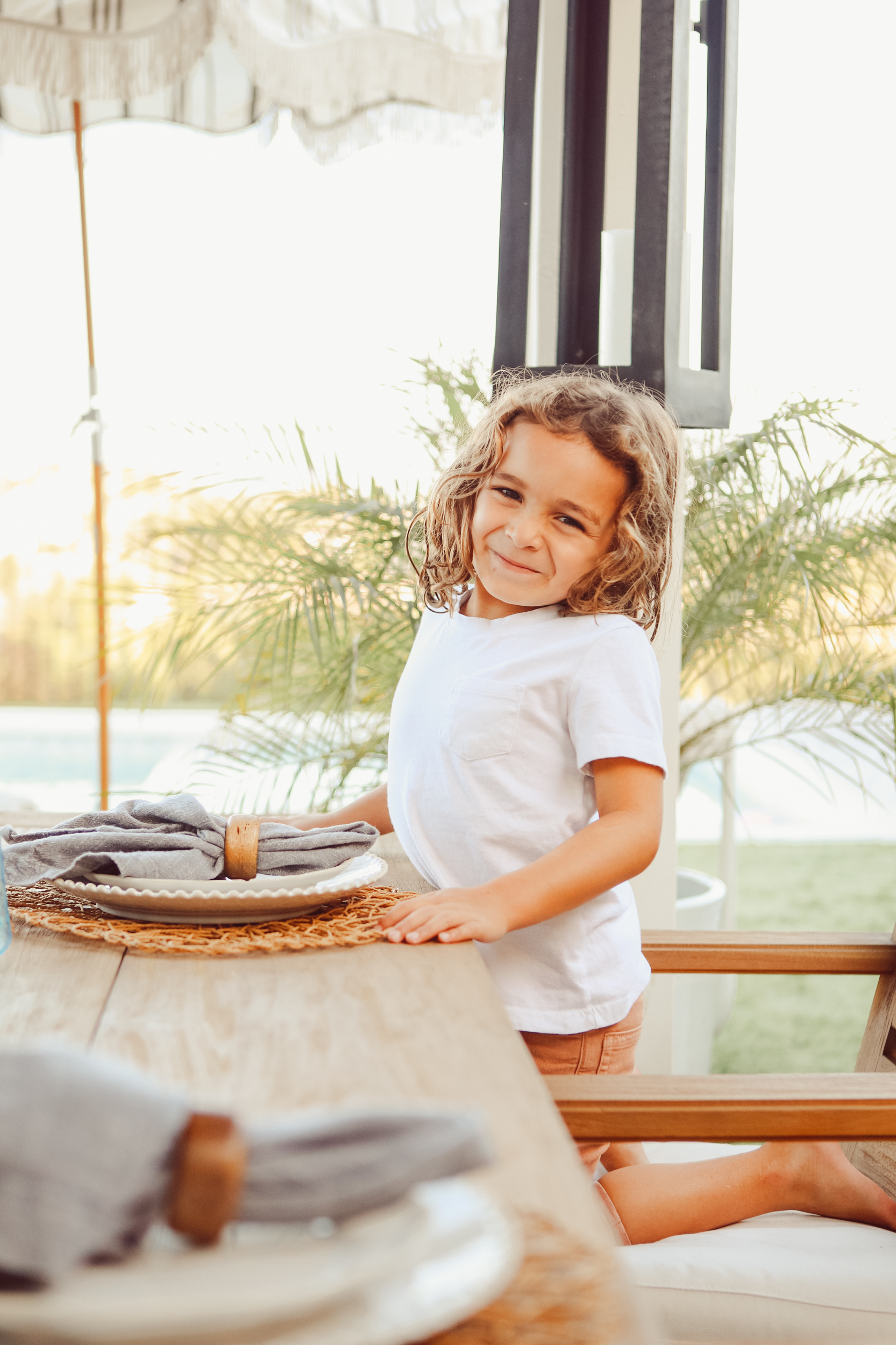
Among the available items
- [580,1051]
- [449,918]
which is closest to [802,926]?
[580,1051]

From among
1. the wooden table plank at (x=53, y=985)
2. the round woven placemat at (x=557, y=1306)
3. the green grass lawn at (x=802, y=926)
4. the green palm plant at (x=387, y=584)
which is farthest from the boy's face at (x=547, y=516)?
the green grass lawn at (x=802, y=926)

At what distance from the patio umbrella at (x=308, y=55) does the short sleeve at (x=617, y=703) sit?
134 cm

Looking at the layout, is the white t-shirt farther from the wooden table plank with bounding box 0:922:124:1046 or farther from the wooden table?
the wooden table plank with bounding box 0:922:124:1046

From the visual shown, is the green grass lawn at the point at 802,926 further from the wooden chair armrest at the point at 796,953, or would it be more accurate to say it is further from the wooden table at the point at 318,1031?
the wooden table at the point at 318,1031

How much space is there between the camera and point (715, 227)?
Answer: 1.62 m

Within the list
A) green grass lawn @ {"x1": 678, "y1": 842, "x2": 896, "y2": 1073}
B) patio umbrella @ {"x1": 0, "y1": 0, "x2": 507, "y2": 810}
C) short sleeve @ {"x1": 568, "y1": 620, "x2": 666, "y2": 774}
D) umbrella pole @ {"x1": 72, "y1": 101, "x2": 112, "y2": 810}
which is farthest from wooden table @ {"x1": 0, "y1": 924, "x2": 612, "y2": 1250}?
umbrella pole @ {"x1": 72, "y1": 101, "x2": 112, "y2": 810}

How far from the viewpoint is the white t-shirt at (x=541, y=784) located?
1.10m

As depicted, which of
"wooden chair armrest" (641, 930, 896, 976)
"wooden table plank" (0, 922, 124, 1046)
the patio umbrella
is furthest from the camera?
the patio umbrella

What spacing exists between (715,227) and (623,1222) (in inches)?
51.1

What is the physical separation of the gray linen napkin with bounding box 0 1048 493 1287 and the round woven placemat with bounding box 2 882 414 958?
1.43 feet

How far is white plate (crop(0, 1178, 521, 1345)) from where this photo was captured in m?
0.32

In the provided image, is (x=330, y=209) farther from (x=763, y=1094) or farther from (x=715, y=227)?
(x=763, y=1094)

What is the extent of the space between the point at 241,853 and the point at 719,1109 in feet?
1.31

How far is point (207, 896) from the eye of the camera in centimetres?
85
